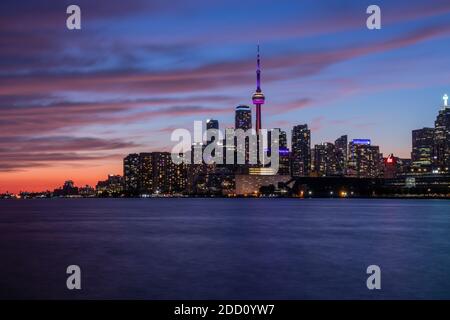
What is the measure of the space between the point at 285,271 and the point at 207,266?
6.63 m

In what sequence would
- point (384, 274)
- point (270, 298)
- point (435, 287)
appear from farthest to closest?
point (384, 274) → point (435, 287) → point (270, 298)

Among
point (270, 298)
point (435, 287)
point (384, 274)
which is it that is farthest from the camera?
point (384, 274)

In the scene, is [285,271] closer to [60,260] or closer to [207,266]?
[207,266]

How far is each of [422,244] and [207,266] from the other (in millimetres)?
29261

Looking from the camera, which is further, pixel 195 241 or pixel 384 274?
pixel 195 241

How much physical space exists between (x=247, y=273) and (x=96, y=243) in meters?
27.5

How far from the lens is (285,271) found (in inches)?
1658
